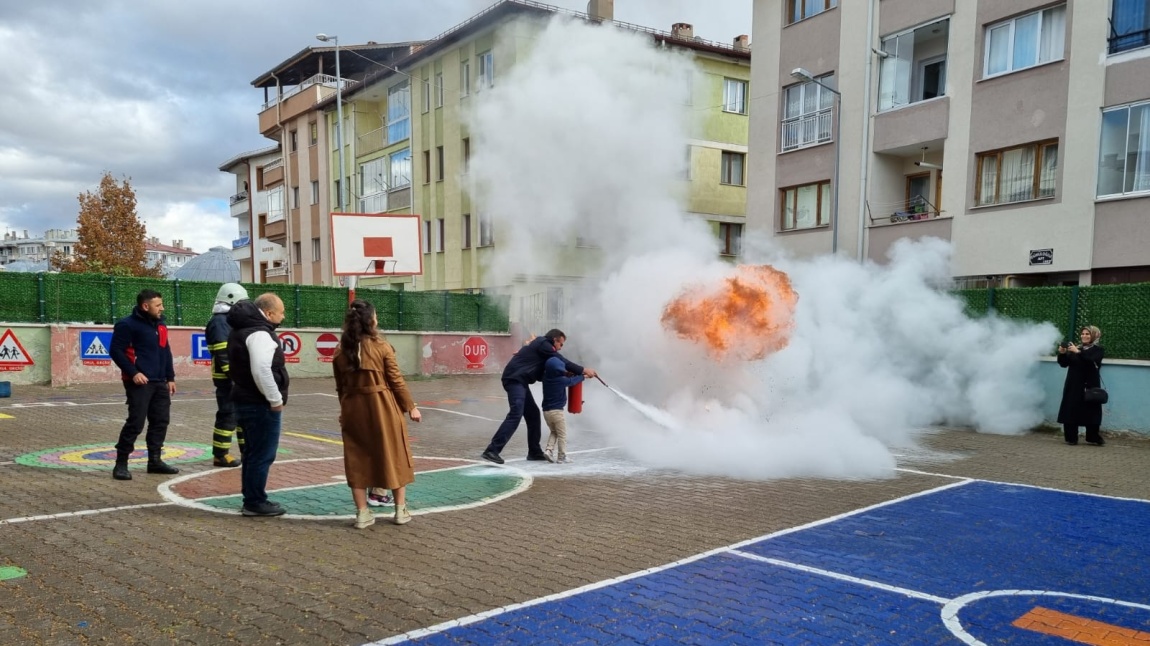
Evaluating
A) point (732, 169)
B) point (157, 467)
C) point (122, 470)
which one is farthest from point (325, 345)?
point (122, 470)

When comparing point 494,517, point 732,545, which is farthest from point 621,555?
point 494,517

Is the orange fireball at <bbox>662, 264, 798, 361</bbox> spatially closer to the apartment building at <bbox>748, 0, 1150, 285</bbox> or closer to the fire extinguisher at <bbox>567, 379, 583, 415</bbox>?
the fire extinguisher at <bbox>567, 379, 583, 415</bbox>

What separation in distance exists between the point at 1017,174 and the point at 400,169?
22.4 metres

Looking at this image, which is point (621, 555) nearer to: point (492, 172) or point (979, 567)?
point (979, 567)

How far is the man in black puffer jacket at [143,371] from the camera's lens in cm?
780

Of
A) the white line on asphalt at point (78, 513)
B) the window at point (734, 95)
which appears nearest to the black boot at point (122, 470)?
the white line on asphalt at point (78, 513)

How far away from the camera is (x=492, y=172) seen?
16797 mm

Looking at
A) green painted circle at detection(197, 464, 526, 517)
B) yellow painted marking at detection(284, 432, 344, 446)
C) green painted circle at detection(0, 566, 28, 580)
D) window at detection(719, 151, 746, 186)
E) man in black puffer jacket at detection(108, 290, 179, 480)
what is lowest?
yellow painted marking at detection(284, 432, 344, 446)

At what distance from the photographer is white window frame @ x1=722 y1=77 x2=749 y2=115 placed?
2447cm

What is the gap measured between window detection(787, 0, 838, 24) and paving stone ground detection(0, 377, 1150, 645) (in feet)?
52.3

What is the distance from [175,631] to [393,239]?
16.6m

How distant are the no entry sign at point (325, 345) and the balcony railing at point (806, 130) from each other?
47.9ft

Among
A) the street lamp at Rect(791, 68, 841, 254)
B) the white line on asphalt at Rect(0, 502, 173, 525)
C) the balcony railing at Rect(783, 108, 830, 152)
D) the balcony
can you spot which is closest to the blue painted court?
the white line on asphalt at Rect(0, 502, 173, 525)

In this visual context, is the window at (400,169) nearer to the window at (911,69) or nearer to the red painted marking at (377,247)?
the red painted marking at (377,247)
